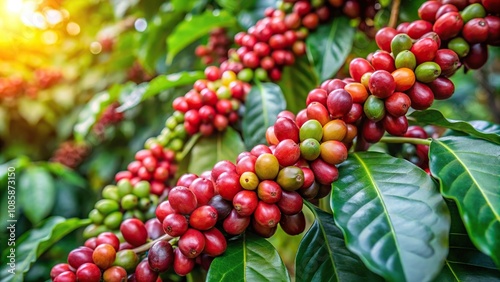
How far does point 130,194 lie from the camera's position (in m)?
0.90

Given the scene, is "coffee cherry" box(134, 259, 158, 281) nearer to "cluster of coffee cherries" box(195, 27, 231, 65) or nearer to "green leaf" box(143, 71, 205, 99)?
"green leaf" box(143, 71, 205, 99)

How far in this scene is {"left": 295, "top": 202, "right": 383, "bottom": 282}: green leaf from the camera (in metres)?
0.63

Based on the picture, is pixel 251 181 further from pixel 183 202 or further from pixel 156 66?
pixel 156 66

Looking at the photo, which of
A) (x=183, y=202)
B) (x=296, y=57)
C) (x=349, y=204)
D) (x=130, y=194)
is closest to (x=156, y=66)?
(x=296, y=57)

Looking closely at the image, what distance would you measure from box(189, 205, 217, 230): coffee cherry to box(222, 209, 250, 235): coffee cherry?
25 millimetres

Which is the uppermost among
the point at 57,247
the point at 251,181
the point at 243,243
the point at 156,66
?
the point at 156,66

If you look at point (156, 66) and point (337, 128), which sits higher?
point (156, 66)

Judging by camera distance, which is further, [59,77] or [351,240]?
[59,77]

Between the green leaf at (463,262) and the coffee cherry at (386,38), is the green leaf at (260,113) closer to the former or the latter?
the coffee cherry at (386,38)

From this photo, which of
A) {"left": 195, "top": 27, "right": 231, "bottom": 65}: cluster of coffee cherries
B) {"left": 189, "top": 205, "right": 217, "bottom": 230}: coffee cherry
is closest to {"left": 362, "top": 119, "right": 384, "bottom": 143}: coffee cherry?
{"left": 189, "top": 205, "right": 217, "bottom": 230}: coffee cherry

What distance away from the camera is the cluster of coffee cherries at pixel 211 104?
0.96 meters

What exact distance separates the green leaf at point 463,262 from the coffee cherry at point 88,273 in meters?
0.57

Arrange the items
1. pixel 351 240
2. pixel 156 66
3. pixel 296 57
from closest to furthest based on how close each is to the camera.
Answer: pixel 351 240
pixel 296 57
pixel 156 66

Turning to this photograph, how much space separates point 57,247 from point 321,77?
146 cm
